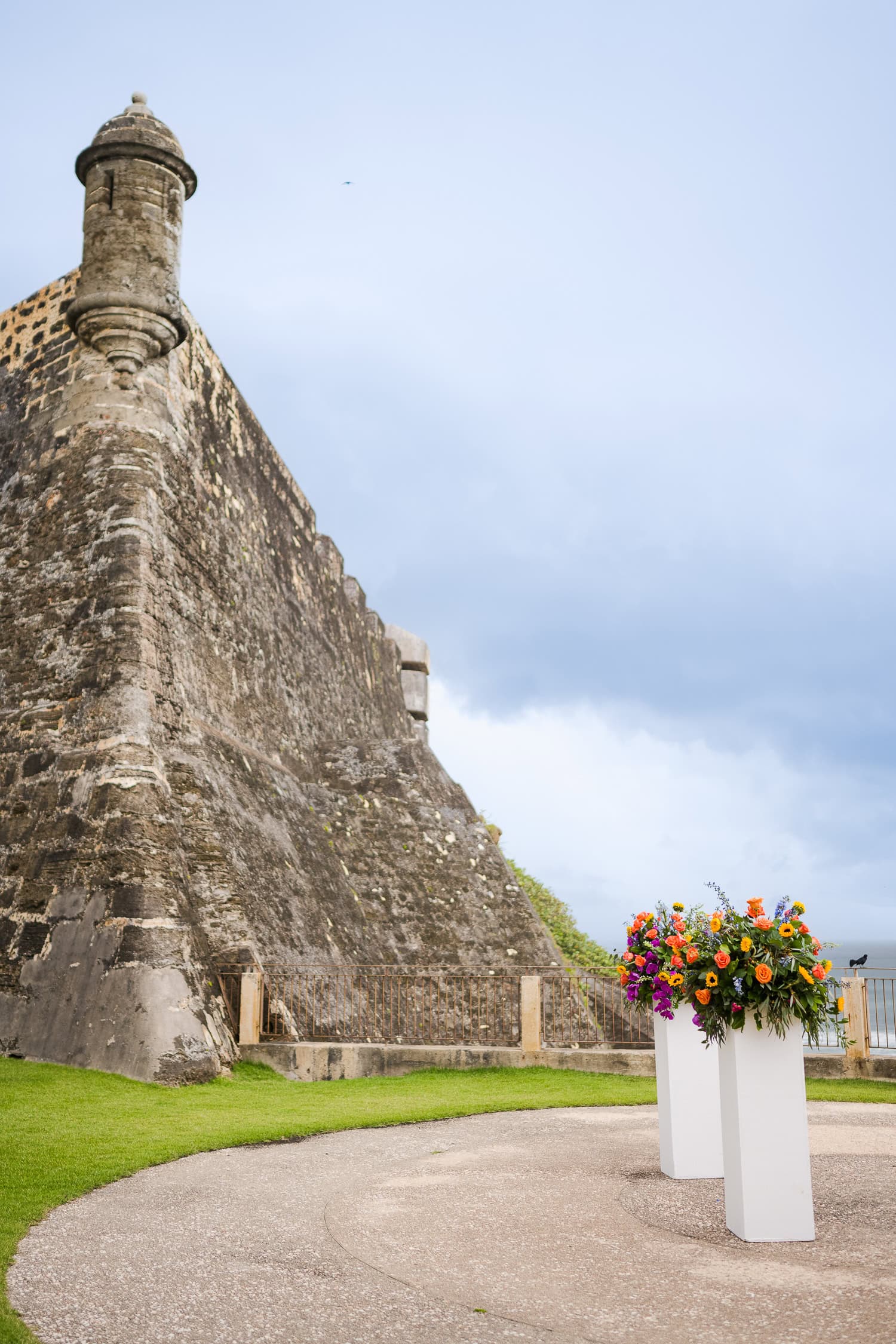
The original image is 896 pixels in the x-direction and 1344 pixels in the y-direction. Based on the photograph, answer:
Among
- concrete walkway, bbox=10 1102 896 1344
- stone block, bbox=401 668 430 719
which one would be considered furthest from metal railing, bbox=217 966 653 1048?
stone block, bbox=401 668 430 719

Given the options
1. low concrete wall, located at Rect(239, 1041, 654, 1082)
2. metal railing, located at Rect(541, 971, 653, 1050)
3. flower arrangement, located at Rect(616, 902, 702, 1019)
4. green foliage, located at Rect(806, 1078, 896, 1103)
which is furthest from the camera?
metal railing, located at Rect(541, 971, 653, 1050)

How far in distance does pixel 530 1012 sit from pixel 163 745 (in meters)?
5.47

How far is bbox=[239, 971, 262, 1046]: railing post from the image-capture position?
11953mm

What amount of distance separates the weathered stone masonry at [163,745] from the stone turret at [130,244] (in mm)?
40

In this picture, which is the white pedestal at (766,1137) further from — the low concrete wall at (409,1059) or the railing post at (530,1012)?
the railing post at (530,1012)

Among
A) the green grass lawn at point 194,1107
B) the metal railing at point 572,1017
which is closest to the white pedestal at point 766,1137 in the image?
the green grass lawn at point 194,1107

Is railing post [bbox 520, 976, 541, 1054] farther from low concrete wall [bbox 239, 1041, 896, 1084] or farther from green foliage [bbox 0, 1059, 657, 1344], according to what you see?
green foliage [bbox 0, 1059, 657, 1344]

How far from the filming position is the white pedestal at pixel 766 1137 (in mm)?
5137

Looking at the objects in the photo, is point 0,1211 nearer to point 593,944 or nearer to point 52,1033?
point 52,1033

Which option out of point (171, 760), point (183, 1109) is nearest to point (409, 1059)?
point (183, 1109)

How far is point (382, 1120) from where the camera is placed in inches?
360

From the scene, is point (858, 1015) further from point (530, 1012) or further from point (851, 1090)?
point (530, 1012)

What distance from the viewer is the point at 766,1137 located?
5.28 meters

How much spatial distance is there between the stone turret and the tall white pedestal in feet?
38.4
